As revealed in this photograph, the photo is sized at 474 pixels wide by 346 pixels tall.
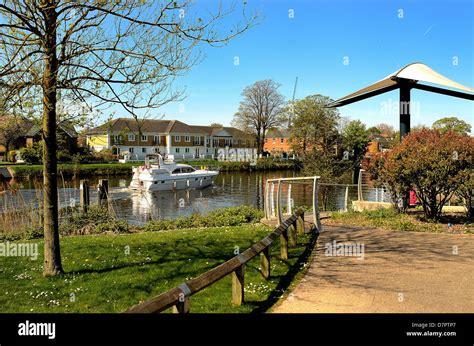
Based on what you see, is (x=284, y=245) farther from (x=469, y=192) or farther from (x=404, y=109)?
(x=404, y=109)

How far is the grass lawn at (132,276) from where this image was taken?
20.6ft

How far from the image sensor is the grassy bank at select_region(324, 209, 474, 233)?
1170 cm

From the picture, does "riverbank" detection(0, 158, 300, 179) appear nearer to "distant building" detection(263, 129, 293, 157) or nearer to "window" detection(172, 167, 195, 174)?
"window" detection(172, 167, 195, 174)

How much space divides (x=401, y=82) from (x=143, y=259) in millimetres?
10790

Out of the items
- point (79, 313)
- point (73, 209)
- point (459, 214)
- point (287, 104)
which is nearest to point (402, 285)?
point (79, 313)

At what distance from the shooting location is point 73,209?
64.7ft

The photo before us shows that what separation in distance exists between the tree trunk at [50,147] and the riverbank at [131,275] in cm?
44

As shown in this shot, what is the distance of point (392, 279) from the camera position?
286 inches

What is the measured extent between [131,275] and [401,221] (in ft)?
28.0

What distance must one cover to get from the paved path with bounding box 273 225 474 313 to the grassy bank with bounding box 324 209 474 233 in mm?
945

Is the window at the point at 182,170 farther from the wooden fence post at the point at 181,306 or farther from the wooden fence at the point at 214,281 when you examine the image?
the wooden fence post at the point at 181,306

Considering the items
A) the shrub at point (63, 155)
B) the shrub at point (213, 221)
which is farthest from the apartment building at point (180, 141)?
the shrub at point (213, 221)

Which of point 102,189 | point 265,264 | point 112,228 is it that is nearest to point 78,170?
point 102,189
